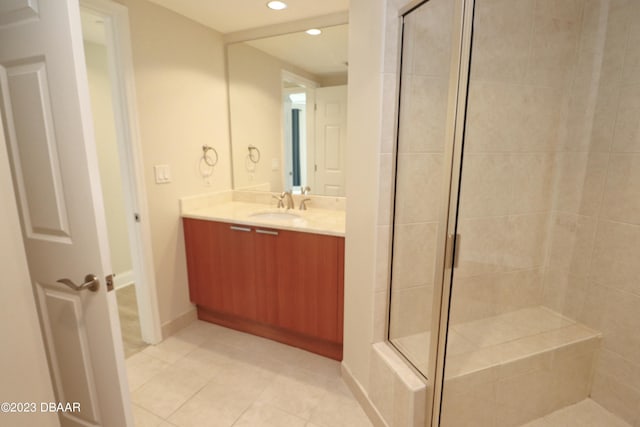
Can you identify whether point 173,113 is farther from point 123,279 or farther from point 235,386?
point 123,279

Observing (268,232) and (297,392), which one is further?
(268,232)

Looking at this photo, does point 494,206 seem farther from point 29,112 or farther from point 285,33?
point 29,112

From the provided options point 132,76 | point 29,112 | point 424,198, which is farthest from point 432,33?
point 132,76

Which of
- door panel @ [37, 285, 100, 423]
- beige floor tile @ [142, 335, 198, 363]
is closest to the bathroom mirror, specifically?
beige floor tile @ [142, 335, 198, 363]

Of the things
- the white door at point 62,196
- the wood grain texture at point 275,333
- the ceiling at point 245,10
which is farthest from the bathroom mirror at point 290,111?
the white door at point 62,196

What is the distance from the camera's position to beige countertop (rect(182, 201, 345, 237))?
6.48ft

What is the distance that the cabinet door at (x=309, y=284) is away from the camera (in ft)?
6.35

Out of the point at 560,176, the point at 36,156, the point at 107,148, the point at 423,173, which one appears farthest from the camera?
the point at 107,148

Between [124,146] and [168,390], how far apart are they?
148cm

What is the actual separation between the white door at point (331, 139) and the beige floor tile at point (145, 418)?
1.72 meters

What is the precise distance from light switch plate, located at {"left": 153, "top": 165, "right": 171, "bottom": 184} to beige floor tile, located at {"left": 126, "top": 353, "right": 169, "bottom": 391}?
3.84 feet

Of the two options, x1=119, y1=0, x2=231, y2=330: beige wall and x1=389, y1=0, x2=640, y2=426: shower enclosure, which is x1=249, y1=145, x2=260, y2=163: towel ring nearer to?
x1=119, y1=0, x2=231, y2=330: beige wall

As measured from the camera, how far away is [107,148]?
3.03 meters

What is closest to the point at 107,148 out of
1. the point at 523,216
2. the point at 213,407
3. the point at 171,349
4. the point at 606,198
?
the point at 171,349
